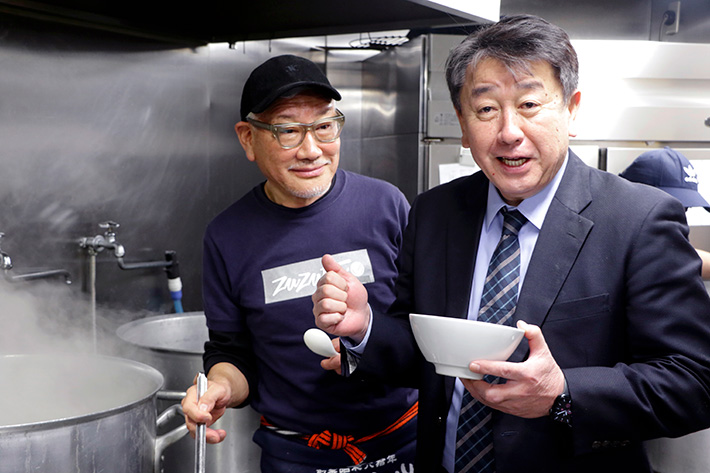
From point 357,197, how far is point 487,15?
57cm

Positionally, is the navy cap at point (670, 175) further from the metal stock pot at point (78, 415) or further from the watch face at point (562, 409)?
the metal stock pot at point (78, 415)

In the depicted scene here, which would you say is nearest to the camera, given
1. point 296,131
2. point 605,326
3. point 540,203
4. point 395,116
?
point 605,326

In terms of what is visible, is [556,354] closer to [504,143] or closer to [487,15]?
[504,143]

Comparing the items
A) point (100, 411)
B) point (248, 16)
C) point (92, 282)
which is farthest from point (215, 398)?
point (248, 16)

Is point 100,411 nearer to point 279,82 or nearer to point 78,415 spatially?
point 78,415

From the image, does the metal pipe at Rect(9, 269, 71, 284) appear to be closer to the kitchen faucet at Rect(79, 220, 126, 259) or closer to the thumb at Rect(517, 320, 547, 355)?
the kitchen faucet at Rect(79, 220, 126, 259)

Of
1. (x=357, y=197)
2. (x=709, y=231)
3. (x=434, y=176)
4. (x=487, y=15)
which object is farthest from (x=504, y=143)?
(x=709, y=231)

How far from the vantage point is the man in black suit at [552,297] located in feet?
3.23

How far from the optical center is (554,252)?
1084 millimetres

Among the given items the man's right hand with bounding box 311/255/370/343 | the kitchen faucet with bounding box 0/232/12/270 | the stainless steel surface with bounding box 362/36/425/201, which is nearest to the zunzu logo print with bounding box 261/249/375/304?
the man's right hand with bounding box 311/255/370/343

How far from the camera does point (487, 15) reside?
169 cm

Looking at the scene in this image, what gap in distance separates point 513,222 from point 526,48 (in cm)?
29

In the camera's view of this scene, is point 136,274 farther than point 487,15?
Yes

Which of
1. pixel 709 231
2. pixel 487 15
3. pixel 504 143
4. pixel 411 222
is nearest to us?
pixel 504 143
